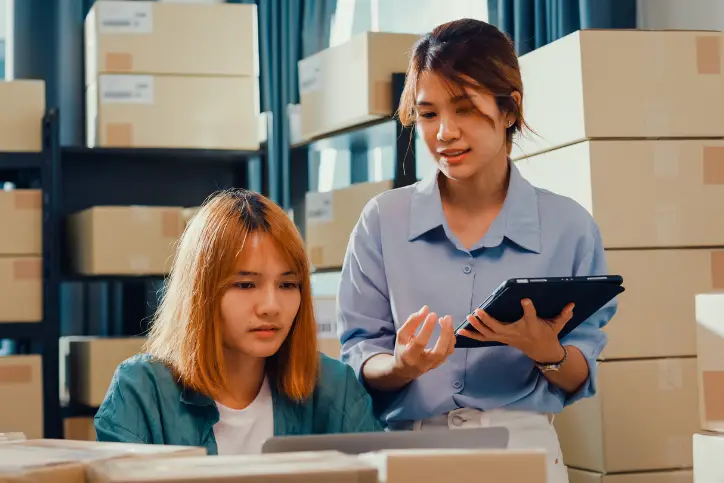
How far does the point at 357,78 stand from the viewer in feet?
9.16

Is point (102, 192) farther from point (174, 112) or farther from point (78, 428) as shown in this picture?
point (78, 428)

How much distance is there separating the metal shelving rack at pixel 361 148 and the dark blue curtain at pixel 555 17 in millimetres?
349


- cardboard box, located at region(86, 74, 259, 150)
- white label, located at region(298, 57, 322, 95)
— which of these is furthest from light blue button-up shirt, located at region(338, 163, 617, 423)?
cardboard box, located at region(86, 74, 259, 150)

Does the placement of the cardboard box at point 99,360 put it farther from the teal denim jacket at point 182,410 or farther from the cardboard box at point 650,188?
the teal denim jacket at point 182,410

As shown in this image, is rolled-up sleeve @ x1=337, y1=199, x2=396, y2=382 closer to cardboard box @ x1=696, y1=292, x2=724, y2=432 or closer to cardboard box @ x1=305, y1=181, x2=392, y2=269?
Answer: cardboard box @ x1=696, y1=292, x2=724, y2=432

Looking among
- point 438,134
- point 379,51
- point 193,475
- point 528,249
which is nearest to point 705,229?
point 528,249

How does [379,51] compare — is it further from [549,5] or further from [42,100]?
[42,100]

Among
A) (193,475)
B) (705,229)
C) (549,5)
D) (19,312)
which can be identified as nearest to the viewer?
(193,475)

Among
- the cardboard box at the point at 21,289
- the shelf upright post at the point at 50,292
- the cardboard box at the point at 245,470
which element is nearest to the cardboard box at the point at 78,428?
the shelf upright post at the point at 50,292

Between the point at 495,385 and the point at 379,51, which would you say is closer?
the point at 495,385

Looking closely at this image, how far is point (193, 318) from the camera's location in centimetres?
133

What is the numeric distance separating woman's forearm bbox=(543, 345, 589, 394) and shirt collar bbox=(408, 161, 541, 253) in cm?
15

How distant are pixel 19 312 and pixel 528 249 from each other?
7.32ft

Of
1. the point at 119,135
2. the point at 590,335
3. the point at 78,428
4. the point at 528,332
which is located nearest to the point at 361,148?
the point at 119,135
